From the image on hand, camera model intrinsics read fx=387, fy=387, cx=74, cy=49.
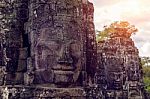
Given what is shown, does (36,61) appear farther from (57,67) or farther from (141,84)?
(141,84)

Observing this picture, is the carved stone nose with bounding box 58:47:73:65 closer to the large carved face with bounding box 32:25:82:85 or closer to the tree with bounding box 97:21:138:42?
the large carved face with bounding box 32:25:82:85

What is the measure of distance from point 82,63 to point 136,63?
386 inches

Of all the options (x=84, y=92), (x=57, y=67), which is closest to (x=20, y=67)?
(x=57, y=67)

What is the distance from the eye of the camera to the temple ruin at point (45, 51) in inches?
454

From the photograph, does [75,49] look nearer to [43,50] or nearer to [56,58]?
[56,58]

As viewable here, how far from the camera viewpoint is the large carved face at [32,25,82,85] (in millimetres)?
11500

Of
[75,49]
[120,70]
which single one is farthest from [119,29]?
[75,49]

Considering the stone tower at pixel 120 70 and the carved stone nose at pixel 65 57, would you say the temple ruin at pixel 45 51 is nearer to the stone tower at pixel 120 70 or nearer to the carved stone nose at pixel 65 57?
the carved stone nose at pixel 65 57

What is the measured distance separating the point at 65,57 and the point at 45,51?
627mm

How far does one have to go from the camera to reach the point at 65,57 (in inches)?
458

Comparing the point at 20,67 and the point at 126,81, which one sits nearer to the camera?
the point at 20,67

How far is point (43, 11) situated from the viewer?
11914 millimetres

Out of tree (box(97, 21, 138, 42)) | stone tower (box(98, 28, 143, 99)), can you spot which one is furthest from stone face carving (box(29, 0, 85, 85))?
tree (box(97, 21, 138, 42))

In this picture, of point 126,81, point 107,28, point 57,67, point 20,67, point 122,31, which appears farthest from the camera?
point 107,28
